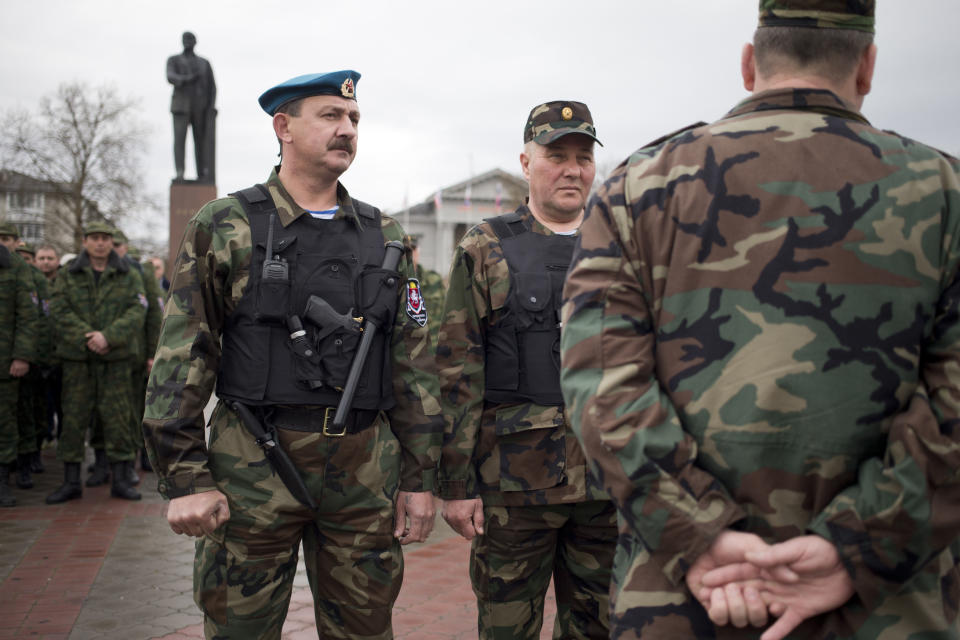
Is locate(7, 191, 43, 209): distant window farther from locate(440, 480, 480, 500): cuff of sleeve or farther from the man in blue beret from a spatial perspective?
locate(440, 480, 480, 500): cuff of sleeve

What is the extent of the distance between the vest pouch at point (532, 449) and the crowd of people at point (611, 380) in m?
0.01

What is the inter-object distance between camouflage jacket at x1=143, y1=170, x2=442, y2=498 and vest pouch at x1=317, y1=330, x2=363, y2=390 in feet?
0.86

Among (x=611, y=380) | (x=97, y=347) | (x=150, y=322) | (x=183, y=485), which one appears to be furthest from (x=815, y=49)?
(x=150, y=322)

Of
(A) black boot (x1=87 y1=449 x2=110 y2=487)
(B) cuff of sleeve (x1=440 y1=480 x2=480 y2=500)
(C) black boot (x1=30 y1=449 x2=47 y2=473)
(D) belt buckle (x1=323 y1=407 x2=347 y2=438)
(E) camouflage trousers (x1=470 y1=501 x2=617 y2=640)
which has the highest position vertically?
(D) belt buckle (x1=323 y1=407 x2=347 y2=438)

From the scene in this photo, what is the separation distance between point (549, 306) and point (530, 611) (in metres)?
1.10

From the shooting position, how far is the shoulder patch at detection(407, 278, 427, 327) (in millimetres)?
3045

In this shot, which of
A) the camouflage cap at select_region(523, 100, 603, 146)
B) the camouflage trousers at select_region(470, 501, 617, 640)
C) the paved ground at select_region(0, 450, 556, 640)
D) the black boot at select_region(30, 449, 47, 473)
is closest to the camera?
the camouflage trousers at select_region(470, 501, 617, 640)

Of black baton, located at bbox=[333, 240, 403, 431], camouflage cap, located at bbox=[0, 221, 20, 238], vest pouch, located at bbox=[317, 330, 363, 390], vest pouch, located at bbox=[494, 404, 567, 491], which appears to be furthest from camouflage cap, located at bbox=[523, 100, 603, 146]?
camouflage cap, located at bbox=[0, 221, 20, 238]

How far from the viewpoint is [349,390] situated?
274 cm

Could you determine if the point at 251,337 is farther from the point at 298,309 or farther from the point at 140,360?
the point at 140,360

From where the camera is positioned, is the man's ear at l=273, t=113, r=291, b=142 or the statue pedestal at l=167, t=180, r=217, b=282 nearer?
the man's ear at l=273, t=113, r=291, b=142

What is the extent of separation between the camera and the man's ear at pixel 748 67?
6.06ft

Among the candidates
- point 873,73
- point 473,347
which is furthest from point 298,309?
point 873,73

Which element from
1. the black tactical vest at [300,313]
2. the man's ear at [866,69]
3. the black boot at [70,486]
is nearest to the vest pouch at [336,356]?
the black tactical vest at [300,313]
